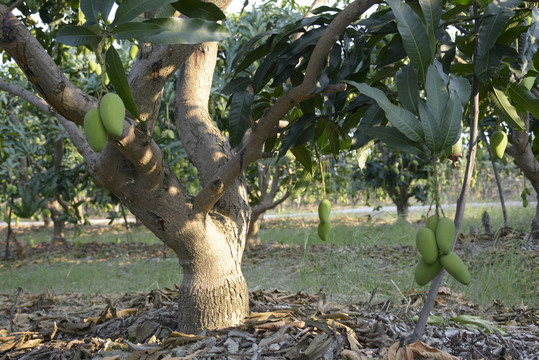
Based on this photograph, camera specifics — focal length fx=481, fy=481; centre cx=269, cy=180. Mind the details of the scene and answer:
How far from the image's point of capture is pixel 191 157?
198cm

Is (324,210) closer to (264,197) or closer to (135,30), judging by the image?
(135,30)

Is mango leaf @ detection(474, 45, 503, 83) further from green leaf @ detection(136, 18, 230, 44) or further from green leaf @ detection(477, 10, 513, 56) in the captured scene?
green leaf @ detection(136, 18, 230, 44)

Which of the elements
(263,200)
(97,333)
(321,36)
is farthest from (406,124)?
(263,200)

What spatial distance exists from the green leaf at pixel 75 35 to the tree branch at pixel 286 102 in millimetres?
530

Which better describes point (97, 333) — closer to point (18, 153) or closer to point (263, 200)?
point (263, 200)

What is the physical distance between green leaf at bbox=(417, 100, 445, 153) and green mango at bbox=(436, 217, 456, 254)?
0.50 feet

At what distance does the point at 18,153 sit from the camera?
509 centimetres

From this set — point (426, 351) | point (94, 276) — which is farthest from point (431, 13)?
point (94, 276)

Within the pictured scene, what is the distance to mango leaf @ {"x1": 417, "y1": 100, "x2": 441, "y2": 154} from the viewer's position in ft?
3.17

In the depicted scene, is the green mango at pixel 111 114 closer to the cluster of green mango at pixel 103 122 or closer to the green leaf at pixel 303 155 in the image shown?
the cluster of green mango at pixel 103 122

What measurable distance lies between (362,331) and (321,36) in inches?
38.6

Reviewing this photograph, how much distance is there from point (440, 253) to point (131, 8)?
0.75 metres

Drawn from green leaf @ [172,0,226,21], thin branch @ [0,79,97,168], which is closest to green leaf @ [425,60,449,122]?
green leaf @ [172,0,226,21]

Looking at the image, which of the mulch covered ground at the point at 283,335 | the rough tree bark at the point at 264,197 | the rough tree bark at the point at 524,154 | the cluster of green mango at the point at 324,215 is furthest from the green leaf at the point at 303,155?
the rough tree bark at the point at 264,197
